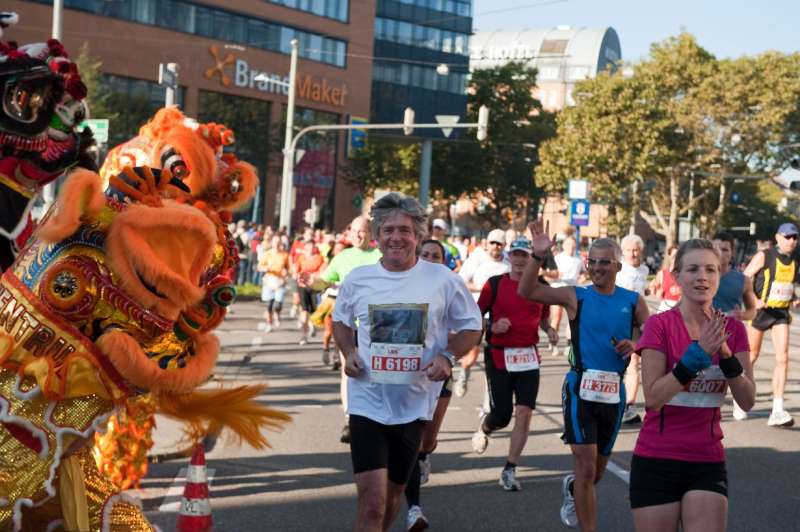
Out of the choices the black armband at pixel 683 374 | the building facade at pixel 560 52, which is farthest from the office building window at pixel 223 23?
the building facade at pixel 560 52

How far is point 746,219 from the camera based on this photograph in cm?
10244

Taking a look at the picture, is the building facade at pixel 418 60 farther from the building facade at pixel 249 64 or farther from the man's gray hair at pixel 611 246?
the man's gray hair at pixel 611 246

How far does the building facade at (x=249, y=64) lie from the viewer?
139 ft

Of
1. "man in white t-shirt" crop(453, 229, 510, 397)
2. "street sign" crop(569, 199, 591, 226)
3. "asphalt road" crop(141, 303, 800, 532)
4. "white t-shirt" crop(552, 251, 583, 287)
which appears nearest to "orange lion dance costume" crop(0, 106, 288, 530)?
"asphalt road" crop(141, 303, 800, 532)

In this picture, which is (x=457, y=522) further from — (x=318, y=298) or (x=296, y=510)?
(x=318, y=298)

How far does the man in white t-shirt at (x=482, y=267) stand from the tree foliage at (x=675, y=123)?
39.7 meters

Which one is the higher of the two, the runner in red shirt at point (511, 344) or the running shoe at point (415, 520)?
the runner in red shirt at point (511, 344)

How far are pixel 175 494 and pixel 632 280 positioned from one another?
23.3ft

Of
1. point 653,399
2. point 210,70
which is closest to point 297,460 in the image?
point 653,399

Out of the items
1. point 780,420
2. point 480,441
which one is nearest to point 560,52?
point 780,420

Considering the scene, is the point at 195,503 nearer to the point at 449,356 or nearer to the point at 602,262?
the point at 449,356

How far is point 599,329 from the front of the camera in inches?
277

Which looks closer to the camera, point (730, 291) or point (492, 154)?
Result: point (730, 291)

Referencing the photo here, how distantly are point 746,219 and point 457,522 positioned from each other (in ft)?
327
